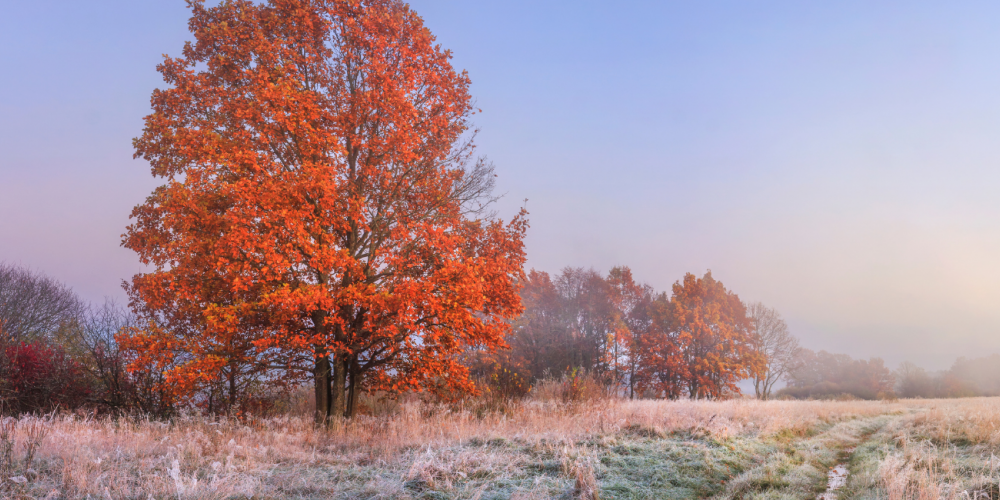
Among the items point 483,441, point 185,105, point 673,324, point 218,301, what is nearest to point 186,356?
point 218,301

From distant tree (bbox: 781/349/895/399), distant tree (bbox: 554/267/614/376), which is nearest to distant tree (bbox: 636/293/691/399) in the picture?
distant tree (bbox: 554/267/614/376)

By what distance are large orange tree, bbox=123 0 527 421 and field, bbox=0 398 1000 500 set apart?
6.12 ft

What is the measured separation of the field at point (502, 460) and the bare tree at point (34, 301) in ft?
90.5

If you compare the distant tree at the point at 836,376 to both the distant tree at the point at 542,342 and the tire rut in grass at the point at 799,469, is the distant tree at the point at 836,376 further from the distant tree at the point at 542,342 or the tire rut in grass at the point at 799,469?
the tire rut in grass at the point at 799,469

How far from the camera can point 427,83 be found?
13727mm

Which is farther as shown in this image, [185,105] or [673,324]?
[673,324]

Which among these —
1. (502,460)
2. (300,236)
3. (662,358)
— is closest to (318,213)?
(300,236)

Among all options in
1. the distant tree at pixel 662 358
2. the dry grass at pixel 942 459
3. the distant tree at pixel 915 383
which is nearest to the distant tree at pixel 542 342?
the distant tree at pixel 662 358

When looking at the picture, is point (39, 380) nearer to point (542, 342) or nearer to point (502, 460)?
point (502, 460)

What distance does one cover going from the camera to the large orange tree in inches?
435

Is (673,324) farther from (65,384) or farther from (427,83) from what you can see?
(65,384)

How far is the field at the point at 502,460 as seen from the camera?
582 cm

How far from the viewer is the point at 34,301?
32.7 meters

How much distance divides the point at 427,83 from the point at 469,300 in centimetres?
616
